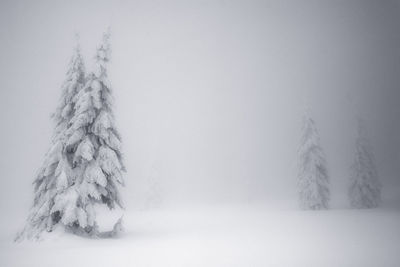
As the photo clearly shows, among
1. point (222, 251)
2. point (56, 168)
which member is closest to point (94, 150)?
point (56, 168)

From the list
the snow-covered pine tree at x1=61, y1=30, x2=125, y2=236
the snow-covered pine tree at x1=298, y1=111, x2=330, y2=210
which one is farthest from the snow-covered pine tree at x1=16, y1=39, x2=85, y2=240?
the snow-covered pine tree at x1=298, y1=111, x2=330, y2=210

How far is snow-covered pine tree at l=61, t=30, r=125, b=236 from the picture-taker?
66.1 feet

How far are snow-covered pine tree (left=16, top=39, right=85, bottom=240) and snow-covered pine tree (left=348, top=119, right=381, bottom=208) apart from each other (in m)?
42.6

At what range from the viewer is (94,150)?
21.7 m

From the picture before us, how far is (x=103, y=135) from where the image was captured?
2159 centimetres

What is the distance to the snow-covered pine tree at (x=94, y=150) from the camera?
20156 mm

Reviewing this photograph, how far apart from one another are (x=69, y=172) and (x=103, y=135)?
3.23 meters

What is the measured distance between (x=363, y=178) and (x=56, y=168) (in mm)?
44034

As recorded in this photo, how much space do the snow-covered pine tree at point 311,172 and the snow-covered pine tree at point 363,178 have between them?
4845 mm

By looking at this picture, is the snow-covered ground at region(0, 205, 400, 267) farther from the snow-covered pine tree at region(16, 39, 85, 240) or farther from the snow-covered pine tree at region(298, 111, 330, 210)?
the snow-covered pine tree at region(298, 111, 330, 210)

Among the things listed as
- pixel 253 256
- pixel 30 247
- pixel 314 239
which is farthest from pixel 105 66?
pixel 314 239

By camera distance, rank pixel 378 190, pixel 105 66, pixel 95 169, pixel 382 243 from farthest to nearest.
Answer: pixel 378 190, pixel 105 66, pixel 95 169, pixel 382 243

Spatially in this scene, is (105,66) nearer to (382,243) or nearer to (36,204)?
(36,204)

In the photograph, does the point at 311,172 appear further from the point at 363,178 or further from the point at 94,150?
the point at 94,150
